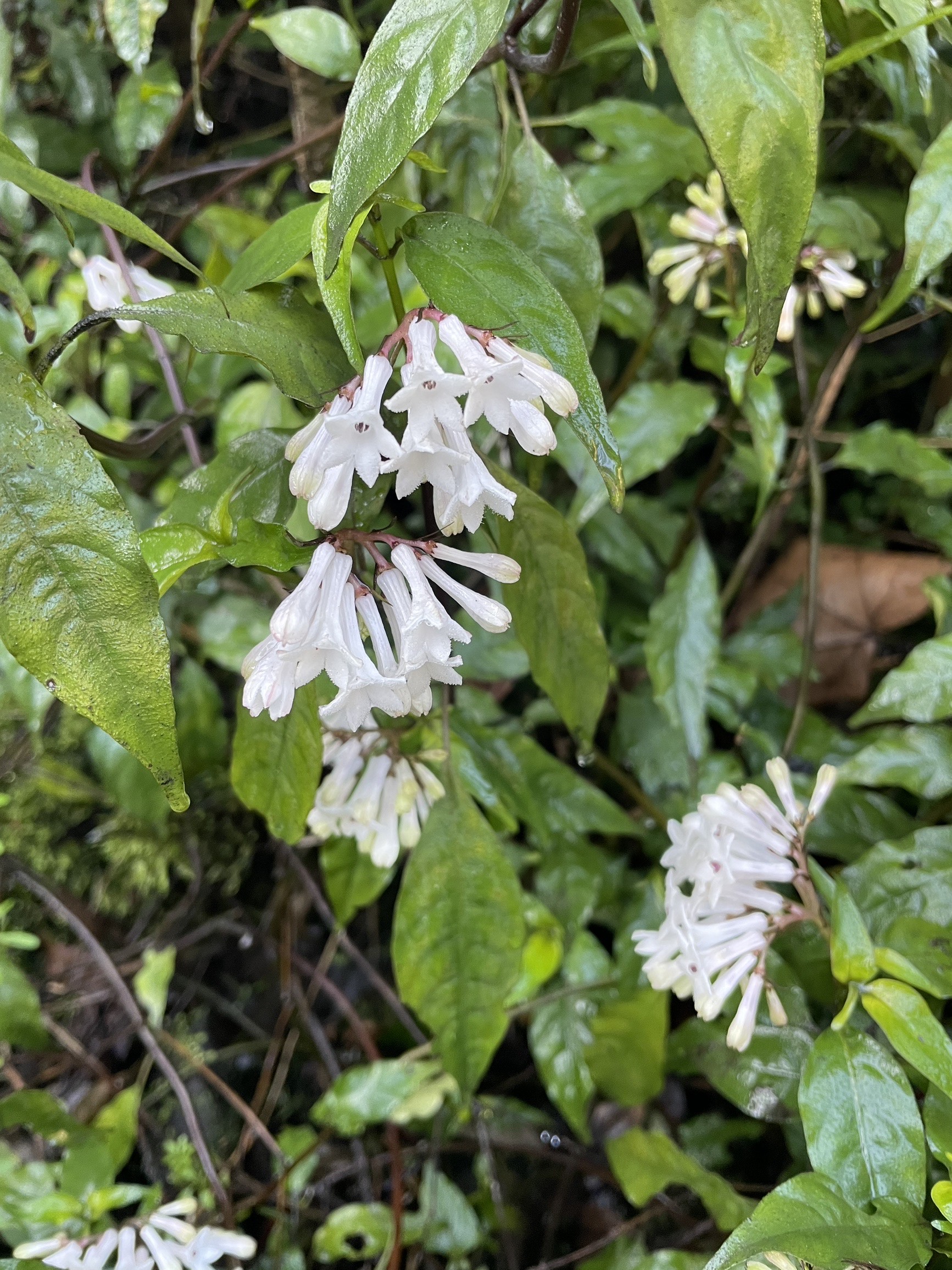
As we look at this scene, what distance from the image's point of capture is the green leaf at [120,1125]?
Result: 927 mm

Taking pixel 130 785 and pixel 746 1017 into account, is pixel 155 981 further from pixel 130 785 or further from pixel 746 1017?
pixel 746 1017

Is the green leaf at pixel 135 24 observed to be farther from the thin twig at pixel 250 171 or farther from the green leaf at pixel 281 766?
the green leaf at pixel 281 766

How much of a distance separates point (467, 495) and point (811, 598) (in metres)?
0.67

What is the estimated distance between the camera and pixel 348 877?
829mm

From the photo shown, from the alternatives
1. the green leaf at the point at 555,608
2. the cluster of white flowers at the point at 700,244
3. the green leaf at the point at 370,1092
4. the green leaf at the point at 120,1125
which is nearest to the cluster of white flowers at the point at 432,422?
the green leaf at the point at 555,608

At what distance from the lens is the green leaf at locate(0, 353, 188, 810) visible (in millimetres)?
388

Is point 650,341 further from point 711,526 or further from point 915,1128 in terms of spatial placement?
point 915,1128

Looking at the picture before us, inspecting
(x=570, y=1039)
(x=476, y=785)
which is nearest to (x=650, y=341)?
(x=476, y=785)

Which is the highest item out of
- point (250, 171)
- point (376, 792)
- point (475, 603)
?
point (250, 171)

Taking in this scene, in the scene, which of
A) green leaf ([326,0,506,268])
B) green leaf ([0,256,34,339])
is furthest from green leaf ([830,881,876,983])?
green leaf ([0,256,34,339])

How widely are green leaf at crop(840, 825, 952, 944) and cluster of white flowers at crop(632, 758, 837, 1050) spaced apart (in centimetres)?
9

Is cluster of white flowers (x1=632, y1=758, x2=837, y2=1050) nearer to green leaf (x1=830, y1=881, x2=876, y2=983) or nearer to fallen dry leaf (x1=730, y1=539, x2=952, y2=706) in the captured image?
green leaf (x1=830, y1=881, x2=876, y2=983)

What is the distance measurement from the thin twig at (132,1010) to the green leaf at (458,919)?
0.52 meters

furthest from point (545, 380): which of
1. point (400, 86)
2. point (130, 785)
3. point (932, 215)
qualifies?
point (130, 785)
